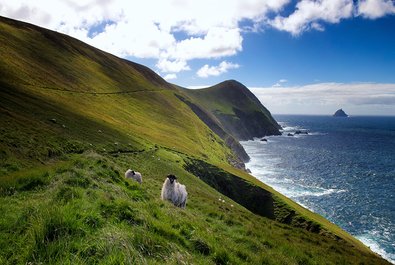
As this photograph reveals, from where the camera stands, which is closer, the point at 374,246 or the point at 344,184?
the point at 374,246

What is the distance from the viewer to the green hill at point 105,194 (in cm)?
743

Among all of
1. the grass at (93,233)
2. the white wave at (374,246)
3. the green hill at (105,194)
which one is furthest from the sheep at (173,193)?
the white wave at (374,246)

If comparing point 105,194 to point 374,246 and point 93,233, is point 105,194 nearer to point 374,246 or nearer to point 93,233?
point 93,233

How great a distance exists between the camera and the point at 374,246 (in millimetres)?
49344

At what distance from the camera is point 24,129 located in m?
33.0

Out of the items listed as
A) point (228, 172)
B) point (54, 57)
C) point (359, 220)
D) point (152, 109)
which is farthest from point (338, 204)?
point (54, 57)

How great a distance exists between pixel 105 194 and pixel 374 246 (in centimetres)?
5222

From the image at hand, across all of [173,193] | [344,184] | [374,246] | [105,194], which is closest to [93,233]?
[105,194]

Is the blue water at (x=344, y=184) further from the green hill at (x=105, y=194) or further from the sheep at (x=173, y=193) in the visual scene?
the sheep at (x=173, y=193)

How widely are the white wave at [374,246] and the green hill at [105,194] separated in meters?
6.54

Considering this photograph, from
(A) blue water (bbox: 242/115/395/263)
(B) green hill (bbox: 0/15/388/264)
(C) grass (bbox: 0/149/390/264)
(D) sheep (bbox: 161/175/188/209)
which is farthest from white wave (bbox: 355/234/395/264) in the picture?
(D) sheep (bbox: 161/175/188/209)

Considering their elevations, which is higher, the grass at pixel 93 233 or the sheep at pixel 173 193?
the grass at pixel 93 233

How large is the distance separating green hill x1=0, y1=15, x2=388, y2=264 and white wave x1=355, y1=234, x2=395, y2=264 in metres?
6.54

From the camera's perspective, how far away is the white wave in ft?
148
